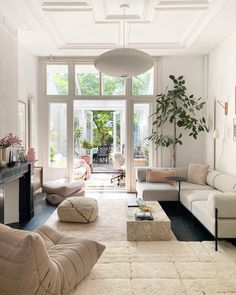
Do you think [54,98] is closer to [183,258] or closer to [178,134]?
[178,134]

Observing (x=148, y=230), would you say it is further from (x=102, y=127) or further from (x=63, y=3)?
(x=102, y=127)

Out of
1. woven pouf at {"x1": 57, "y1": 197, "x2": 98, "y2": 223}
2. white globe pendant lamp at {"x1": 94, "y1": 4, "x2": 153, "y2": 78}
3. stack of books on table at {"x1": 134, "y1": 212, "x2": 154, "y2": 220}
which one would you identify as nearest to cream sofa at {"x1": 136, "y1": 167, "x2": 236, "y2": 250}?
stack of books on table at {"x1": 134, "y1": 212, "x2": 154, "y2": 220}

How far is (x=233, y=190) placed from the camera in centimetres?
466

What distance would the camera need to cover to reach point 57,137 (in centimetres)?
759

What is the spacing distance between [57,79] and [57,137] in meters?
1.45

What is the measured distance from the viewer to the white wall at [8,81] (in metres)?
4.64

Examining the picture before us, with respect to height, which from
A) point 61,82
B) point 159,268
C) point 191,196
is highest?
point 61,82

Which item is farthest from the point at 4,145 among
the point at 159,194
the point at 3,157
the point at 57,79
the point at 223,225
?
the point at 57,79

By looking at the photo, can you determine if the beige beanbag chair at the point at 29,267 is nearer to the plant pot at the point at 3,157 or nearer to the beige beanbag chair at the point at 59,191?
the plant pot at the point at 3,157

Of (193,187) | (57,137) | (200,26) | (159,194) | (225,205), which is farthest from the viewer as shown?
(57,137)

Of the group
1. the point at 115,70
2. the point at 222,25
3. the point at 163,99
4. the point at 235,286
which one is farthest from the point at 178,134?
the point at 235,286

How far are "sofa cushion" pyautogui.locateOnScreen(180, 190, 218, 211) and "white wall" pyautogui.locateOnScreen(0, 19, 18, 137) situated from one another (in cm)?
312

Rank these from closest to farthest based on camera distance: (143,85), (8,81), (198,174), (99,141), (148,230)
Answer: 1. (148,230)
2. (8,81)
3. (198,174)
4. (143,85)
5. (99,141)

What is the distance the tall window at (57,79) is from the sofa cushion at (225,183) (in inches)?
164
